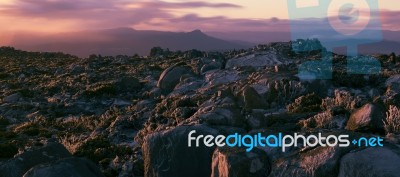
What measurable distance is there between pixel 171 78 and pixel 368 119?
1727cm

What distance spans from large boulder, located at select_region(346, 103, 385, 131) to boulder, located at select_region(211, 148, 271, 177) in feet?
9.42

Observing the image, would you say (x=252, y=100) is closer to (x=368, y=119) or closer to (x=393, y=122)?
(x=368, y=119)

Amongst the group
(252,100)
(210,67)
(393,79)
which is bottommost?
(393,79)

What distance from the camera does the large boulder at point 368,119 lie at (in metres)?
10.4

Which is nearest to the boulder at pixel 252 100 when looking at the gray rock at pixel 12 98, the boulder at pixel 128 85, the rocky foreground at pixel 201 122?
the rocky foreground at pixel 201 122

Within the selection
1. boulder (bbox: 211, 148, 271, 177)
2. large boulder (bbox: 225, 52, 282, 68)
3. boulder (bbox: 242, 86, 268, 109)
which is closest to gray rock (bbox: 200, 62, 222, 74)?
large boulder (bbox: 225, 52, 282, 68)

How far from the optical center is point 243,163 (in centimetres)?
844

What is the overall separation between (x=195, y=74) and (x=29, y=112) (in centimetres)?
914

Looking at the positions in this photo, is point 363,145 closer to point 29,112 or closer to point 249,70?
point 249,70

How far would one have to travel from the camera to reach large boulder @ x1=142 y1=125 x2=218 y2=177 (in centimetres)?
1008

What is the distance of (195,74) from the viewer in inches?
1071

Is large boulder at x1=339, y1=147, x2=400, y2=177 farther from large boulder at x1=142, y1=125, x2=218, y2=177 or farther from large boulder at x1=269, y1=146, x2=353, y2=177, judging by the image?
large boulder at x1=142, y1=125, x2=218, y2=177

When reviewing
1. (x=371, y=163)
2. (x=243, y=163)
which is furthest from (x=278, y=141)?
(x=371, y=163)

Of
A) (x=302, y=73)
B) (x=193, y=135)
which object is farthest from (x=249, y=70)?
(x=193, y=135)
